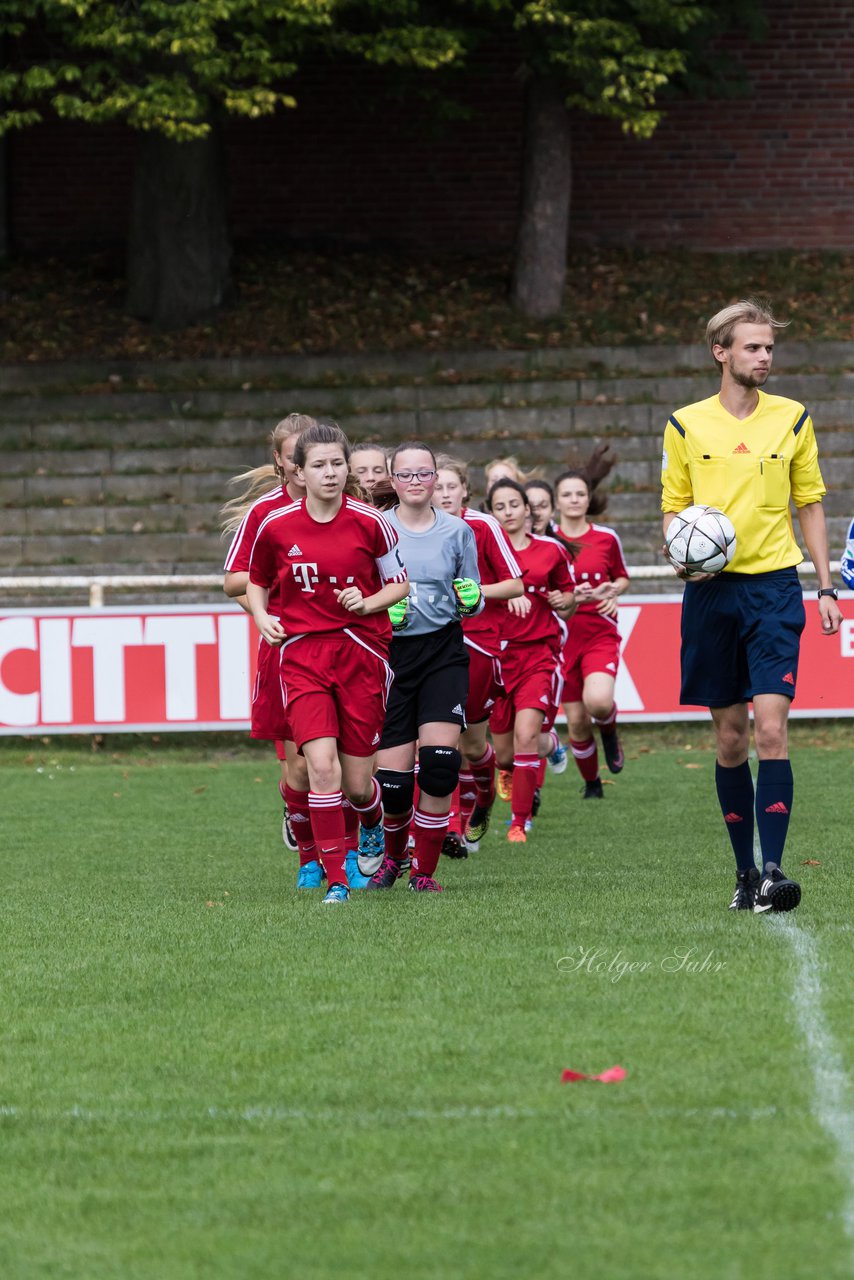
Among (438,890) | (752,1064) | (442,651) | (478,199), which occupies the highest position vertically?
(478,199)

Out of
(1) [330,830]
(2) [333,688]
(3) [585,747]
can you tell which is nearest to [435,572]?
(2) [333,688]

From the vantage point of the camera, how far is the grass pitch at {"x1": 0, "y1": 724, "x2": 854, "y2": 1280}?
349 centimetres

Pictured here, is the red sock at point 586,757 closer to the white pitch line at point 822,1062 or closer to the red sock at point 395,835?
the red sock at point 395,835

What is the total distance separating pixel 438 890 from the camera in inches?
312

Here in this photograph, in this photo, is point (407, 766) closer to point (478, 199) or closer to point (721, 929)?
point (721, 929)

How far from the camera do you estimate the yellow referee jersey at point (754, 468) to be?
680cm

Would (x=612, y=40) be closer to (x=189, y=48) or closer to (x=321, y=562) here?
(x=189, y=48)

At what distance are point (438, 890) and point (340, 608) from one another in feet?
4.32

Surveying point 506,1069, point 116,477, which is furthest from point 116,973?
point 116,477

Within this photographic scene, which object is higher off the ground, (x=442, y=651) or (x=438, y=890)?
(x=442, y=651)

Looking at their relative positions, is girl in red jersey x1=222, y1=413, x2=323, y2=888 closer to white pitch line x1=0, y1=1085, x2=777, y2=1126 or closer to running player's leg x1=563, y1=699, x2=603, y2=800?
running player's leg x1=563, y1=699, x2=603, y2=800

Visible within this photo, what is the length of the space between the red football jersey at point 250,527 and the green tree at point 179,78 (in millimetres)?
11488

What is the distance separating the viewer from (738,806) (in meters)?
7.12

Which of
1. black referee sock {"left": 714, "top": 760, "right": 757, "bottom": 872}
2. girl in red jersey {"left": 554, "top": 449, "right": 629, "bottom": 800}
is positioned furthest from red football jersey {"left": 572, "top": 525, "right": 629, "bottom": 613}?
black referee sock {"left": 714, "top": 760, "right": 757, "bottom": 872}
